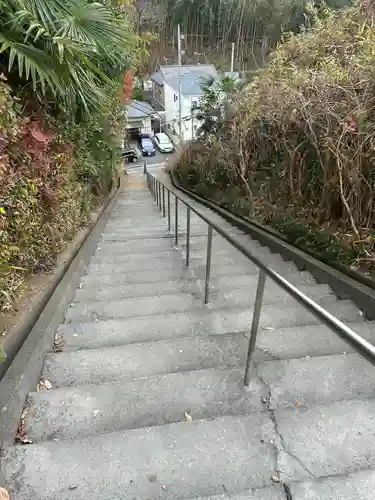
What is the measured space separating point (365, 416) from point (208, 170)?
10.4 meters

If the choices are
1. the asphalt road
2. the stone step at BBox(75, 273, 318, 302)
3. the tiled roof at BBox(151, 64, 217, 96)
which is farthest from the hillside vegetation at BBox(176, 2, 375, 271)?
the tiled roof at BBox(151, 64, 217, 96)

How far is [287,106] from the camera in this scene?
4602mm

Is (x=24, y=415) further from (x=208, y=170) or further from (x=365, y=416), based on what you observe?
(x=208, y=170)

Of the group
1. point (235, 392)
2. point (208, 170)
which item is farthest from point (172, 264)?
point (208, 170)

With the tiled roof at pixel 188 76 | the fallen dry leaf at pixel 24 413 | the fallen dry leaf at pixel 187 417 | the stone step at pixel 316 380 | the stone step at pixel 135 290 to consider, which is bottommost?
the stone step at pixel 135 290

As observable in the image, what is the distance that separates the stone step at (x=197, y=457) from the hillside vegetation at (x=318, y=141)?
7.12 feet

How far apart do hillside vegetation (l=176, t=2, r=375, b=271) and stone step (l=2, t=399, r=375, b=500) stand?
2169mm

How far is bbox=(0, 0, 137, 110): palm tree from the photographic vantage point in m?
2.85

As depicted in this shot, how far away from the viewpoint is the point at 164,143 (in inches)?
1355

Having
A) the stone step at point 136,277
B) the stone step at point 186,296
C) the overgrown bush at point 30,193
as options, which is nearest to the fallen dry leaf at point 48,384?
the overgrown bush at point 30,193

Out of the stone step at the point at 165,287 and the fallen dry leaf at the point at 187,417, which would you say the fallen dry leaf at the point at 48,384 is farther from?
the stone step at the point at 165,287

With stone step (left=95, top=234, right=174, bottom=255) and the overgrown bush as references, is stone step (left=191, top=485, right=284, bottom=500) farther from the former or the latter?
stone step (left=95, top=234, right=174, bottom=255)

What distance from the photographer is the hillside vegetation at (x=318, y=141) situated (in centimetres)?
353

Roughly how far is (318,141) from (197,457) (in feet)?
11.9
